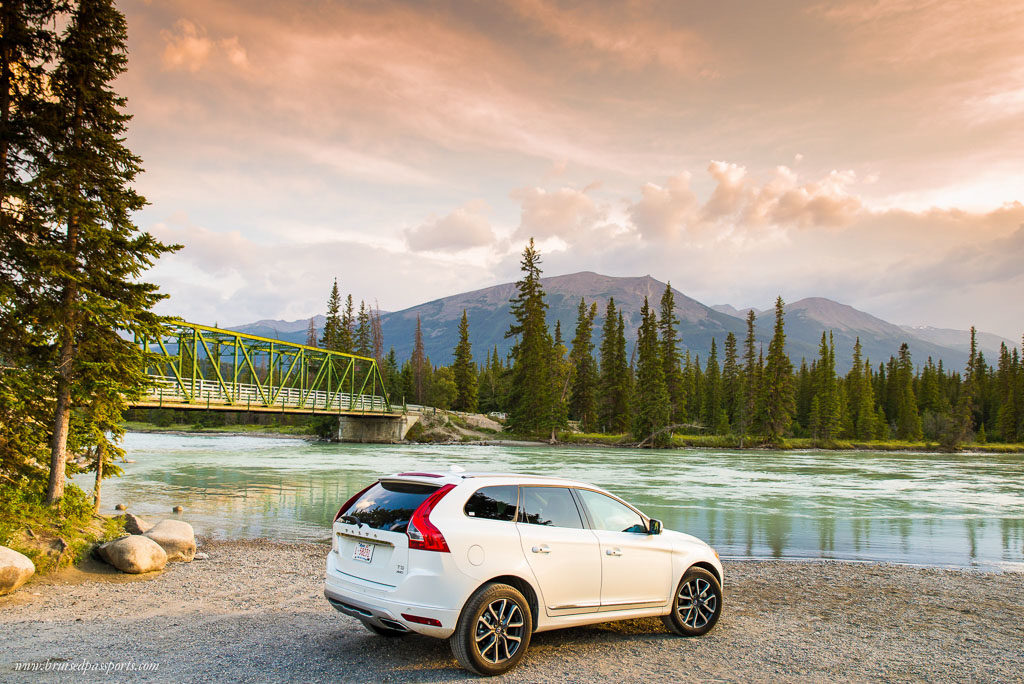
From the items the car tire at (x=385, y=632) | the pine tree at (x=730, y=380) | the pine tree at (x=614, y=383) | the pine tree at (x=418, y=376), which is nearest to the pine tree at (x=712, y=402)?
the pine tree at (x=730, y=380)

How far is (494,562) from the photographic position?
5.79 m

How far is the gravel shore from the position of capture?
5991 millimetres

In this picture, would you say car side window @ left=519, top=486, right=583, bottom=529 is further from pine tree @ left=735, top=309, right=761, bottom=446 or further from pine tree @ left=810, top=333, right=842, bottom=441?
pine tree @ left=810, top=333, right=842, bottom=441

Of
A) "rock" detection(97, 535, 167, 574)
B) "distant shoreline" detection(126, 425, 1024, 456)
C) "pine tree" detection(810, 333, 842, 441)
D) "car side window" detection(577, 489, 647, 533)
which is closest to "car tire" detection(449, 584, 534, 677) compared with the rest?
"car side window" detection(577, 489, 647, 533)

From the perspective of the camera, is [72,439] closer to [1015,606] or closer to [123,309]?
[123,309]

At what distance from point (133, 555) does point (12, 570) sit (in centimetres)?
200

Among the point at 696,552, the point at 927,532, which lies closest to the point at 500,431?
the point at 927,532

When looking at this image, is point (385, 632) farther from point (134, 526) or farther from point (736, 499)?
point (736, 499)

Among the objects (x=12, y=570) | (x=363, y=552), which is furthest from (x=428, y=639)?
(x=12, y=570)

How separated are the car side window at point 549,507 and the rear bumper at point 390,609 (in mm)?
1177

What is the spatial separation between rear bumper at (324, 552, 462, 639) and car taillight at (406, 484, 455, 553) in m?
0.47

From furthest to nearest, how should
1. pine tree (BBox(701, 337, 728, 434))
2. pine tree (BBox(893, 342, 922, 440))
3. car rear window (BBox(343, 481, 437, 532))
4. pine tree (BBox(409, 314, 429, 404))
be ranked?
pine tree (BBox(409, 314, 429, 404)) < pine tree (BBox(701, 337, 728, 434)) < pine tree (BBox(893, 342, 922, 440)) < car rear window (BBox(343, 481, 437, 532))

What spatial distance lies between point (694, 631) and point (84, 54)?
14692 millimetres

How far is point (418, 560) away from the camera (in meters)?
5.52
